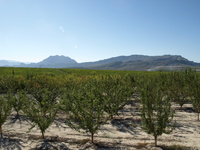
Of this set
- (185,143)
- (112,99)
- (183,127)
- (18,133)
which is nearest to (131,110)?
(112,99)

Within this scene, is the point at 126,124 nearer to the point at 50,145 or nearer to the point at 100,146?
the point at 100,146

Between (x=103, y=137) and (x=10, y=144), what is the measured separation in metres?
3.18

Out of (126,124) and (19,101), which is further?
(19,101)

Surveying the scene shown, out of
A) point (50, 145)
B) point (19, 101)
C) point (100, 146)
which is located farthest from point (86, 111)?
point (19, 101)

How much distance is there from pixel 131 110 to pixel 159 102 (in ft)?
14.9

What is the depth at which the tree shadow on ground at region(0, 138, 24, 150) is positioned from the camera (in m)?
5.52

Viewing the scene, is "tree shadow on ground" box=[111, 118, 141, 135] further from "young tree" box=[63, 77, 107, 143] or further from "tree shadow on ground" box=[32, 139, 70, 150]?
"tree shadow on ground" box=[32, 139, 70, 150]

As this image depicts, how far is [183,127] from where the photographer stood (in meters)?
7.20

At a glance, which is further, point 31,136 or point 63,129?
point 63,129

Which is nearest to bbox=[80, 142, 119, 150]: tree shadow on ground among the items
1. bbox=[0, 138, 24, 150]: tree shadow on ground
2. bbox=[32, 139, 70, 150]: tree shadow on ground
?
bbox=[32, 139, 70, 150]: tree shadow on ground

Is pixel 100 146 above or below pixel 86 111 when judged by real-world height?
below

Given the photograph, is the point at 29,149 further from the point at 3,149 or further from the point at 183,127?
the point at 183,127

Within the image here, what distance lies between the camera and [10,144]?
18.8ft

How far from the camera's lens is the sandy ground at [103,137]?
5582 mm
